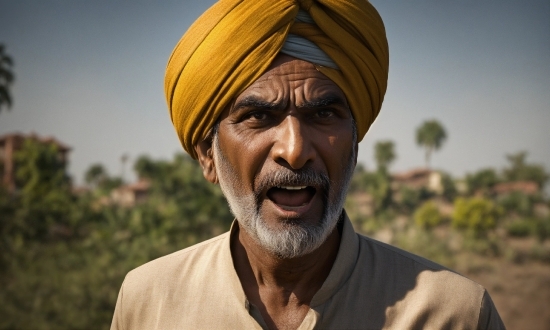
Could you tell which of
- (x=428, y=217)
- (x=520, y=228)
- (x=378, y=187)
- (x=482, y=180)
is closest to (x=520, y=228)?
(x=520, y=228)

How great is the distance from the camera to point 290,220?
1663 millimetres

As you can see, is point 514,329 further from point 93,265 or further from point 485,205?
point 93,265

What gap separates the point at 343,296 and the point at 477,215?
52.3 ft

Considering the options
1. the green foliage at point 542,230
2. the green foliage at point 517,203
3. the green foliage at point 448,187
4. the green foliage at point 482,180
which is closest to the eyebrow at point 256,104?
the green foliage at point 542,230

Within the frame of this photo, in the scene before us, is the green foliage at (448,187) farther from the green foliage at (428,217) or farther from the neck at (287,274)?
the neck at (287,274)

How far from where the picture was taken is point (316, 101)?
167cm

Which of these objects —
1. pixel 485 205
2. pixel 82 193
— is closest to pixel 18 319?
pixel 82 193

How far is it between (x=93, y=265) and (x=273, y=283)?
8852 mm

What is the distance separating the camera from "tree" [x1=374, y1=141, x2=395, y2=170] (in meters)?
21.9

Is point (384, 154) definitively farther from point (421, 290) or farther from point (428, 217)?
point (421, 290)

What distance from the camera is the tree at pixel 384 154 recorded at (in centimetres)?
2190

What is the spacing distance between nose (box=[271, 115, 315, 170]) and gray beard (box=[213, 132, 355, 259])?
4cm

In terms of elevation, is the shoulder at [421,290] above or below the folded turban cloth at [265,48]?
below

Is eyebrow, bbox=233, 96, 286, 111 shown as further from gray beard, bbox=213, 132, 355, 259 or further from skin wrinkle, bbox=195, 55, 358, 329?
gray beard, bbox=213, 132, 355, 259
